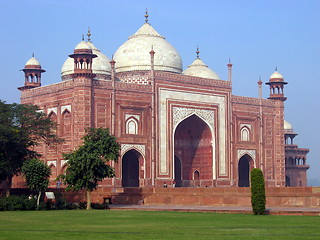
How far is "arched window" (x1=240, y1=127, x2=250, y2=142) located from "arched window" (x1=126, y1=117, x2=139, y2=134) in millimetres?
7909

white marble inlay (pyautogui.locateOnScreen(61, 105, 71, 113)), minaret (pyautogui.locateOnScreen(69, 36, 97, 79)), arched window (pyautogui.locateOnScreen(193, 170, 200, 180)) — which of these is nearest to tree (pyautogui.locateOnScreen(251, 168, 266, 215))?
minaret (pyautogui.locateOnScreen(69, 36, 97, 79))

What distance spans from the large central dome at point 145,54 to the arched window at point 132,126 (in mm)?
4027

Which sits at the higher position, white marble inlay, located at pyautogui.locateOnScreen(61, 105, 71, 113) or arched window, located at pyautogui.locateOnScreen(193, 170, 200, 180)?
white marble inlay, located at pyautogui.locateOnScreen(61, 105, 71, 113)

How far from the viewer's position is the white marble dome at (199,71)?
133ft


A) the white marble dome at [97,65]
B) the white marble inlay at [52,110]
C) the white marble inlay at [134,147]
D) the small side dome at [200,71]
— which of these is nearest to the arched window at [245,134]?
the small side dome at [200,71]

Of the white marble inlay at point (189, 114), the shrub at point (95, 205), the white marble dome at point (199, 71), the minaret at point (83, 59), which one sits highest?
the white marble dome at point (199, 71)

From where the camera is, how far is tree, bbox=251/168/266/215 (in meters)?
17.3

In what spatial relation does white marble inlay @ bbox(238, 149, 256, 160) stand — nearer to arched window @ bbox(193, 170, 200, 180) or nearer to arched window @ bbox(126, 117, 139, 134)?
arched window @ bbox(193, 170, 200, 180)

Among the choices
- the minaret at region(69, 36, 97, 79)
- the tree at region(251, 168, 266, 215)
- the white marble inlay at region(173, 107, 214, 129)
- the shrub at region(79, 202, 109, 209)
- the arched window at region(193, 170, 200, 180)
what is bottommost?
the shrub at region(79, 202, 109, 209)

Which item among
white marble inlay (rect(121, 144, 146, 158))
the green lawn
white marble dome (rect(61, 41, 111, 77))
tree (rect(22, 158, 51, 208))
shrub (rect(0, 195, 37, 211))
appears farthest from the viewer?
white marble dome (rect(61, 41, 111, 77))

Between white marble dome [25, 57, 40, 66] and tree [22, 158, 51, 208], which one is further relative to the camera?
white marble dome [25, 57, 40, 66]

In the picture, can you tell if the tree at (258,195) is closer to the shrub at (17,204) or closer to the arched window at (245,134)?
the shrub at (17,204)

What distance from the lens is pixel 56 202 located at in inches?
877

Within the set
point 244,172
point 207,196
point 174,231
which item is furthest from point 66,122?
point 174,231
